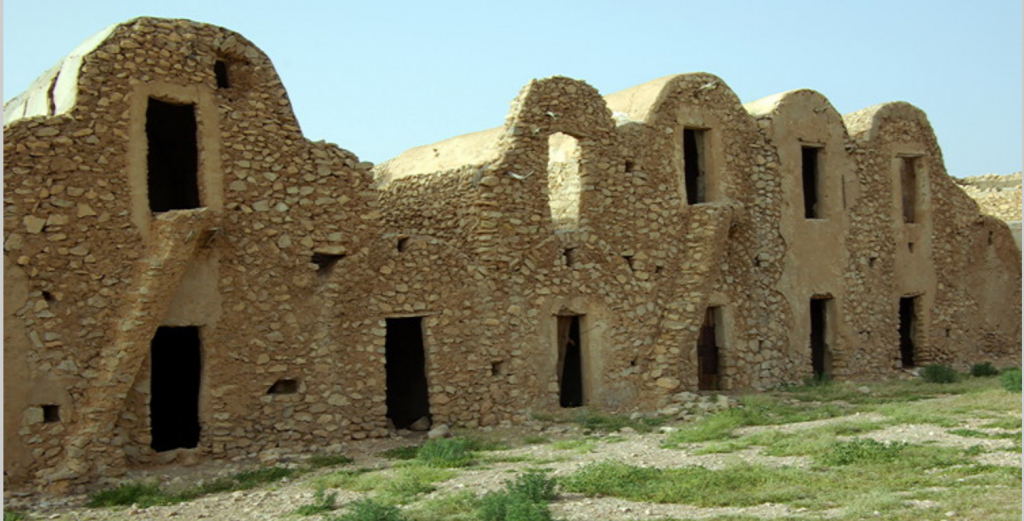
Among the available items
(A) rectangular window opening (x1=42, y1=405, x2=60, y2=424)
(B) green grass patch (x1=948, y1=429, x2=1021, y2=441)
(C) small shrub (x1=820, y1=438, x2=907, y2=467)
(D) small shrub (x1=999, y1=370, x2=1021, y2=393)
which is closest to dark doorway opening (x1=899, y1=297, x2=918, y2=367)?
(D) small shrub (x1=999, y1=370, x2=1021, y2=393)

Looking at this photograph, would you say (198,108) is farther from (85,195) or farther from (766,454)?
(766,454)

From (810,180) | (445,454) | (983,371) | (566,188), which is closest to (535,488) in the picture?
(445,454)

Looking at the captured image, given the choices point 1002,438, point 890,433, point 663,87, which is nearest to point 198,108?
point 663,87

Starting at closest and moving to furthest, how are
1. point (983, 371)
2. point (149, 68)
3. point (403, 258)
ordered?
point (149, 68), point (403, 258), point (983, 371)

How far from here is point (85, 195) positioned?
38.9 ft

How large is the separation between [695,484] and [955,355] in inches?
612

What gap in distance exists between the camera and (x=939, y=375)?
796 inches

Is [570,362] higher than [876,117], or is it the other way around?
[876,117]

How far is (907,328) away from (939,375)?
126 inches

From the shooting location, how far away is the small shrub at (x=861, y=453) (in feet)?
35.7

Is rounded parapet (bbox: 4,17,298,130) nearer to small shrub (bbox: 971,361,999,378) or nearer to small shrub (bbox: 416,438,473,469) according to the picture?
small shrub (bbox: 416,438,473,469)

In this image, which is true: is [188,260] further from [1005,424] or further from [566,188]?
[1005,424]

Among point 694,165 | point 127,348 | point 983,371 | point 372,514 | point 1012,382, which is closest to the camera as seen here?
point 372,514

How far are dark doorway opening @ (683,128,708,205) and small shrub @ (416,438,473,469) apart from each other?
7.89 meters
